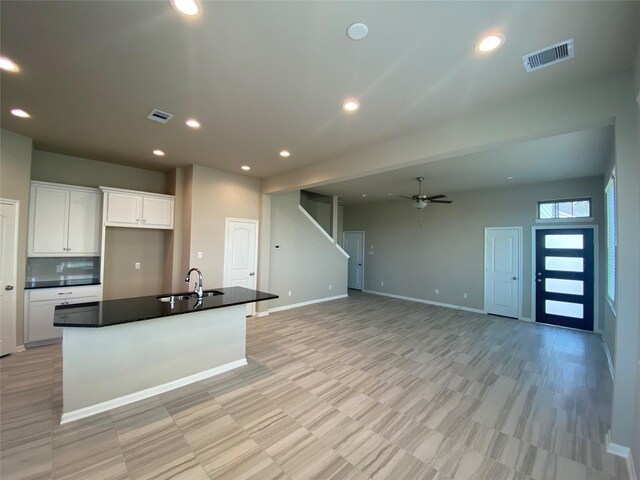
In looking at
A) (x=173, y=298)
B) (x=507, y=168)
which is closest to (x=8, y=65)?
(x=173, y=298)

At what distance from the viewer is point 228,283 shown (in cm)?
535

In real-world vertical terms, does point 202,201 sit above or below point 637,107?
below

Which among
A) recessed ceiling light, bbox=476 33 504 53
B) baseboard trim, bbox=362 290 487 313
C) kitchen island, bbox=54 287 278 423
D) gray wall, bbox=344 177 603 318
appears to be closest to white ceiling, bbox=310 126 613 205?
gray wall, bbox=344 177 603 318

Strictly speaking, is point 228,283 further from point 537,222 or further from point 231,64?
point 537,222

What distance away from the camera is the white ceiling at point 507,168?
368cm

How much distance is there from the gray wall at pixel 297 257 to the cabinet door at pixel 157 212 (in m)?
2.09

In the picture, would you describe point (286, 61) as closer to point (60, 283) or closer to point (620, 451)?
point (620, 451)

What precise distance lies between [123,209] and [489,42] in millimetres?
5476

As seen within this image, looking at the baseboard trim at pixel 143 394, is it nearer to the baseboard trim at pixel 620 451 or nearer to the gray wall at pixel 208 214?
the gray wall at pixel 208 214

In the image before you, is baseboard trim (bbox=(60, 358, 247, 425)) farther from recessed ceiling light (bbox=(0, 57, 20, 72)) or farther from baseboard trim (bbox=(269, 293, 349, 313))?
recessed ceiling light (bbox=(0, 57, 20, 72))

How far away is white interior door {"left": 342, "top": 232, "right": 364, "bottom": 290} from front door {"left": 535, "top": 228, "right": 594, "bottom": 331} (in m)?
4.88

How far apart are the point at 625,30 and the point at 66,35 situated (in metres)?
3.82

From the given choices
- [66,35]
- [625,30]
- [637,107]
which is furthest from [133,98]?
[637,107]

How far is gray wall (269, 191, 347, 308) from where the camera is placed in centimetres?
621
